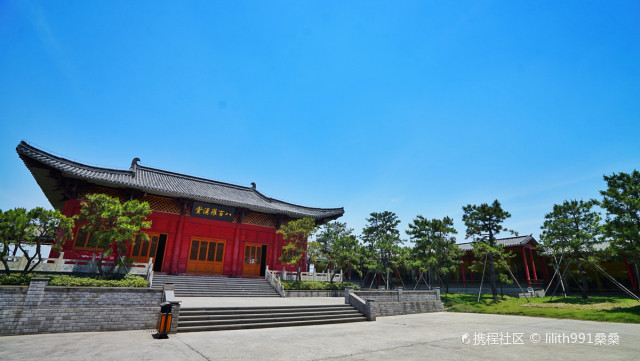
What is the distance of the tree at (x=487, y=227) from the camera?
1931 centimetres

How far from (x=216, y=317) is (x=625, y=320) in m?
15.1

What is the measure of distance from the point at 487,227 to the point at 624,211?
23.3 feet

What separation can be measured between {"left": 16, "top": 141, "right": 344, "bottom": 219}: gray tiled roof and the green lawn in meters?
10.4

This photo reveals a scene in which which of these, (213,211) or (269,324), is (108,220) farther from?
A: (269,324)

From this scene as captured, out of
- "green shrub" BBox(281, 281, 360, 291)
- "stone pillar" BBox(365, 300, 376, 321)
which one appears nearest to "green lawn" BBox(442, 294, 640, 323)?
"green shrub" BBox(281, 281, 360, 291)

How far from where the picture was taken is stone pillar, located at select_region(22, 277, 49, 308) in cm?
786

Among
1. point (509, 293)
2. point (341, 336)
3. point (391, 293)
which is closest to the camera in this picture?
point (341, 336)

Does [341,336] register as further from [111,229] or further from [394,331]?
[111,229]

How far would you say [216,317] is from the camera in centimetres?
885

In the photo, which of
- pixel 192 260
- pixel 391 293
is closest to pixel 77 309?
pixel 192 260

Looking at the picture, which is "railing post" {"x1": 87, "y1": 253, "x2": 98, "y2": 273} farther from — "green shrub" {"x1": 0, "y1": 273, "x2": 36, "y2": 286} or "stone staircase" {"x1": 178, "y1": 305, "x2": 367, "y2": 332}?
"stone staircase" {"x1": 178, "y1": 305, "x2": 367, "y2": 332}

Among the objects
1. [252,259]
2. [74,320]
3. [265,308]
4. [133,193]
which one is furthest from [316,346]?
[133,193]

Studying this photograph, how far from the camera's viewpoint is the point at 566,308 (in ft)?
47.8

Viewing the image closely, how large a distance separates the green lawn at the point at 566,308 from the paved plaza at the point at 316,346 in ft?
16.3
